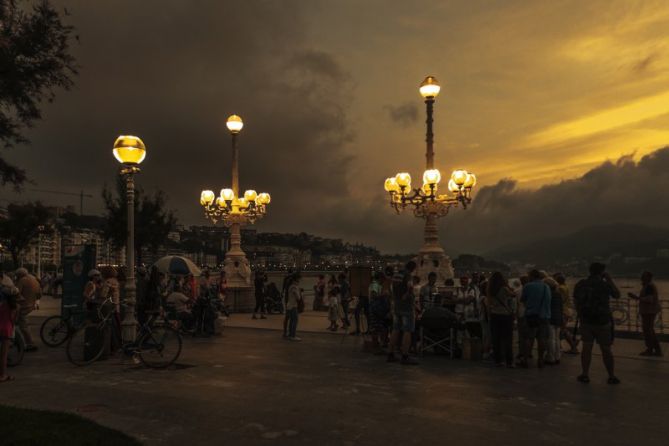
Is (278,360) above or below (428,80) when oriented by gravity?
below

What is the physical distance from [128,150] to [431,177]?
1094cm

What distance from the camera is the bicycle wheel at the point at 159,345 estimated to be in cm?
1008

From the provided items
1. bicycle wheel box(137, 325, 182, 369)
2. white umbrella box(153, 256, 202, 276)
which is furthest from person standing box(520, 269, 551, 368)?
white umbrella box(153, 256, 202, 276)

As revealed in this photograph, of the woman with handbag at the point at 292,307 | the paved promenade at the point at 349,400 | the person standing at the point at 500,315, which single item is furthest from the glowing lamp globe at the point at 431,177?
the paved promenade at the point at 349,400

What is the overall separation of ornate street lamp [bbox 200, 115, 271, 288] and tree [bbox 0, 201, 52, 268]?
26.7m

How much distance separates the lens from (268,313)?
894 inches

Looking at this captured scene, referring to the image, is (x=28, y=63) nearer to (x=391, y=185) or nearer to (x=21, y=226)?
(x=391, y=185)

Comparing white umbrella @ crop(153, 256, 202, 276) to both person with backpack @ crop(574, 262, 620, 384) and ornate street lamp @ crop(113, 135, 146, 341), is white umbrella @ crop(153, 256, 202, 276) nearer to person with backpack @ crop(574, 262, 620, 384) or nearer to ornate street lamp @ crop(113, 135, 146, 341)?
ornate street lamp @ crop(113, 135, 146, 341)

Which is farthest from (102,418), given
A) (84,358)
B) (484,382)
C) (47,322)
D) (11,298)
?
(47,322)

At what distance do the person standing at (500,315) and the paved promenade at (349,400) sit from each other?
0.44 m

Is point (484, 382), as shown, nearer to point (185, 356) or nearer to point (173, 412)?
point (173, 412)

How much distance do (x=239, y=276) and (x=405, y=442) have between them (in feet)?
62.7

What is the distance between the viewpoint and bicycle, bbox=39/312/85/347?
42.3 ft

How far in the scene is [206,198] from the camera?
23875 millimetres
